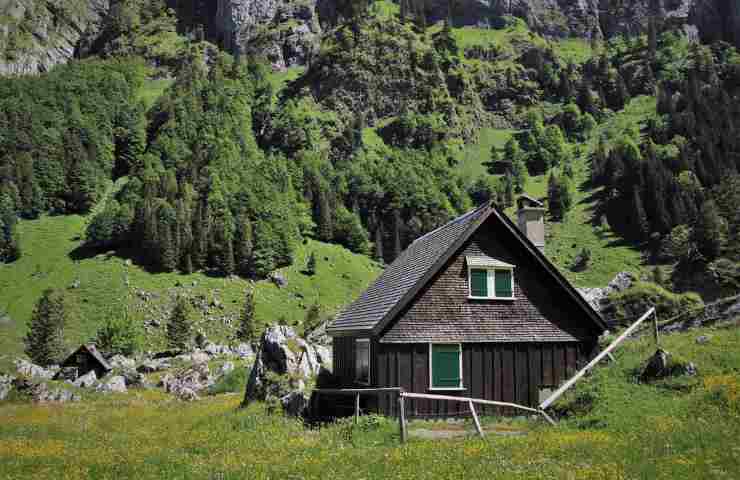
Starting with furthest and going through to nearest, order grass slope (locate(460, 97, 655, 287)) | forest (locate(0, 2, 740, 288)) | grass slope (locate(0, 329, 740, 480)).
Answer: forest (locate(0, 2, 740, 288)), grass slope (locate(460, 97, 655, 287)), grass slope (locate(0, 329, 740, 480))

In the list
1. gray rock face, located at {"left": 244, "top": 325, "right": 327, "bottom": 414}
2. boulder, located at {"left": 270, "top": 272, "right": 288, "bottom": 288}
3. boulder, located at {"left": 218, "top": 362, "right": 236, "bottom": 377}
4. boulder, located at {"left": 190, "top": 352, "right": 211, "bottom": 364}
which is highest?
boulder, located at {"left": 270, "top": 272, "right": 288, "bottom": 288}

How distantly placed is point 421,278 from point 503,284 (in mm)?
3814

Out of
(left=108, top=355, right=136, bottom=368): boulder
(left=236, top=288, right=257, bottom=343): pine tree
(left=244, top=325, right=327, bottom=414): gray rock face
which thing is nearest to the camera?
(left=244, top=325, right=327, bottom=414): gray rock face

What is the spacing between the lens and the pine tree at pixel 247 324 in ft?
304

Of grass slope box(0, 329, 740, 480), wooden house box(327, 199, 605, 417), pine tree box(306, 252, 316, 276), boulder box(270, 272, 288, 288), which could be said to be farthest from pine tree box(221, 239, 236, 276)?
wooden house box(327, 199, 605, 417)

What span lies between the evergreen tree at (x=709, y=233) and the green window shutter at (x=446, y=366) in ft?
296

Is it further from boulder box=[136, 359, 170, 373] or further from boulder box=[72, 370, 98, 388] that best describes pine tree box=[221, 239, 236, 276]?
boulder box=[72, 370, 98, 388]

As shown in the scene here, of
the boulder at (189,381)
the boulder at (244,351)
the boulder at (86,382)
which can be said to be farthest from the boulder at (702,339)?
the boulder at (244,351)

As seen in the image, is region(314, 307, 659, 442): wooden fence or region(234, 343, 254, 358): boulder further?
region(234, 343, 254, 358): boulder

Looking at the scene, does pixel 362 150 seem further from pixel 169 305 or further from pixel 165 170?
pixel 169 305

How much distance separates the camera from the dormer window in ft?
75.7

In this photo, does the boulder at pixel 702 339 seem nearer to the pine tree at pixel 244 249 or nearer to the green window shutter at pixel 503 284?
the green window shutter at pixel 503 284

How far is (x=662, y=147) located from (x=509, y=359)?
15195 cm

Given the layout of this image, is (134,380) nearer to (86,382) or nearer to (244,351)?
(86,382)
